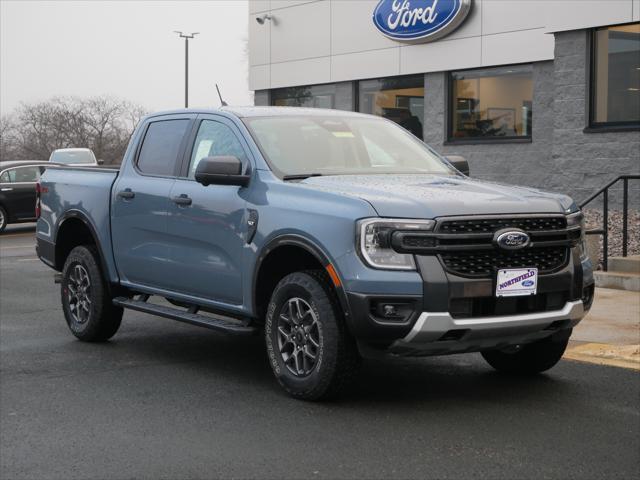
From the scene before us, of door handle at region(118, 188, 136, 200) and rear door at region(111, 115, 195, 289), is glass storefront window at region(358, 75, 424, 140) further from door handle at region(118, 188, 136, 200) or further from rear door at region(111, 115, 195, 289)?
door handle at region(118, 188, 136, 200)

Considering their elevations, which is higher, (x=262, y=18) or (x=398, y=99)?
(x=262, y=18)

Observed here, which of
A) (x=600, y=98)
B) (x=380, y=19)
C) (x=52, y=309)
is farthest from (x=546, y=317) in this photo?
(x=380, y=19)

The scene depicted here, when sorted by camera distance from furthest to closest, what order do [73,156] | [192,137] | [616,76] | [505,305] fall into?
[73,156] < [616,76] < [192,137] < [505,305]

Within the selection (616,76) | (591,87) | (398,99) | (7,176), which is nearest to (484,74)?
(398,99)

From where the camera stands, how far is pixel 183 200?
300 inches

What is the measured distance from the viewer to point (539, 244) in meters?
6.31

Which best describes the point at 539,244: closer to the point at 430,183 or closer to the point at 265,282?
the point at 430,183

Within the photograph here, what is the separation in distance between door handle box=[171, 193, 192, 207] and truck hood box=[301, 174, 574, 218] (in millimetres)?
1097

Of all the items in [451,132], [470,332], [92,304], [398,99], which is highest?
[398,99]

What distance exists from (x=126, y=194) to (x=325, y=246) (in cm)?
259

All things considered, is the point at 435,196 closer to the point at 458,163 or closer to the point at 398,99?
the point at 458,163

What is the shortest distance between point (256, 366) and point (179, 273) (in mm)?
912

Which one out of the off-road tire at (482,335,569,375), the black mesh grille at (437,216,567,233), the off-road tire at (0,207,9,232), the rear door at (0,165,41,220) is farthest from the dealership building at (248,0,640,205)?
the black mesh grille at (437,216,567,233)

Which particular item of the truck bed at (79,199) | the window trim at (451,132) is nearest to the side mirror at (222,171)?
the truck bed at (79,199)
